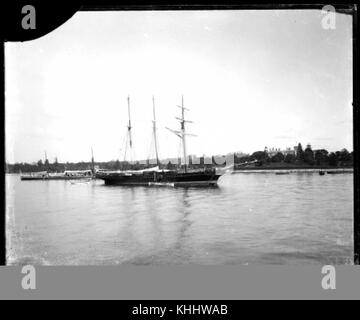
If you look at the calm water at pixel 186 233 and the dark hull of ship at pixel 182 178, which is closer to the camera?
the calm water at pixel 186 233

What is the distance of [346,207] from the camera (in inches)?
630

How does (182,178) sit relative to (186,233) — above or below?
above

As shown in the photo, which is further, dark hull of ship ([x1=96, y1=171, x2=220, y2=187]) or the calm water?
dark hull of ship ([x1=96, y1=171, x2=220, y2=187])

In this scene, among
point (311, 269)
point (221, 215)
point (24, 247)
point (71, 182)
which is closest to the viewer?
point (311, 269)

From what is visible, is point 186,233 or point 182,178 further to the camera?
point 182,178

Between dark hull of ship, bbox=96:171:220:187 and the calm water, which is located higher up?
dark hull of ship, bbox=96:171:220:187

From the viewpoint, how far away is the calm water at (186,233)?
641 centimetres

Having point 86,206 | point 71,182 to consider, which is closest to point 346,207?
point 86,206

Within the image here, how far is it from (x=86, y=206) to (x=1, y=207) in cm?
1471

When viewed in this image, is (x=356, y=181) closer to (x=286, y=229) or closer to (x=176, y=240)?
(x=176, y=240)

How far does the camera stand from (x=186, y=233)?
32.0ft

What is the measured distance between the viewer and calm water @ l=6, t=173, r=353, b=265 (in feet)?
21.0

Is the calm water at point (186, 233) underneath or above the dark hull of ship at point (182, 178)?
underneath

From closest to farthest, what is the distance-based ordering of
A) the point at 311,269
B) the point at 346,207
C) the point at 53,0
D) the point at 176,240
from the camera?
the point at 53,0, the point at 311,269, the point at 176,240, the point at 346,207
